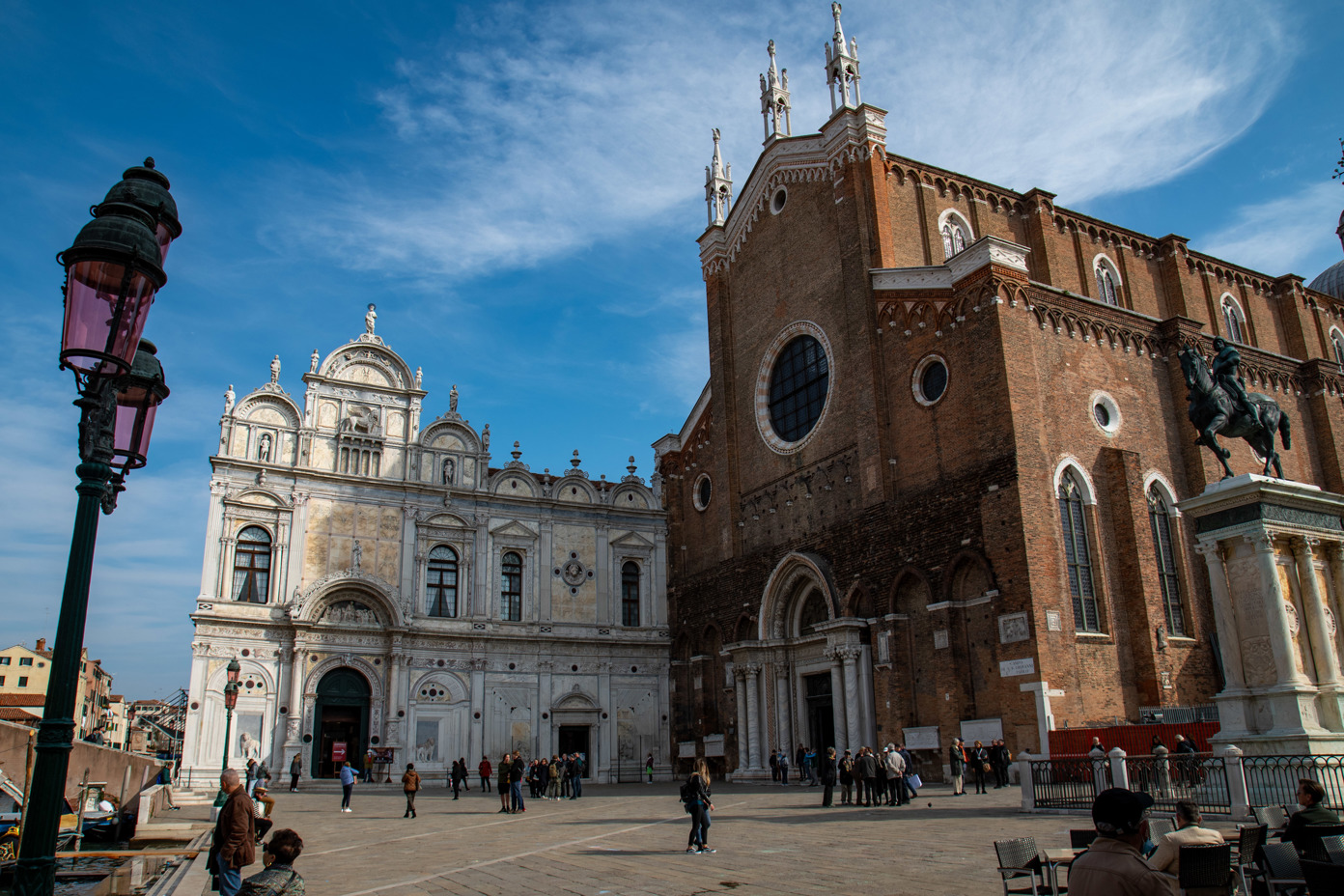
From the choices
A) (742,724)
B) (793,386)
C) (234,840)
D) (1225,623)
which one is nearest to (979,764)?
(1225,623)

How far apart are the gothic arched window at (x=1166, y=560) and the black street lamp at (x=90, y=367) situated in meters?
21.2

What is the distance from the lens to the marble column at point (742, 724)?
27078 millimetres

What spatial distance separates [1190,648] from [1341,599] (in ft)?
24.1

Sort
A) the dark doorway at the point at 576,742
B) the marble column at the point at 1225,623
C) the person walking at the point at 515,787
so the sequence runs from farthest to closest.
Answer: the dark doorway at the point at 576,742
the person walking at the point at 515,787
the marble column at the point at 1225,623

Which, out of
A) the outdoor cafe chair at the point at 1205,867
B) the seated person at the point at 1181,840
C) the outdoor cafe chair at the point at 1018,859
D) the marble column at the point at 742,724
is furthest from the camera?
the marble column at the point at 742,724

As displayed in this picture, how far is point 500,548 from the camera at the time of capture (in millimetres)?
32031

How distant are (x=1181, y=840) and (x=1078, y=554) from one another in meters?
15.9

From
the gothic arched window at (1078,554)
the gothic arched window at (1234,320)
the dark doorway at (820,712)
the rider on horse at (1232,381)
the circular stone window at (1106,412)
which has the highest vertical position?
the gothic arched window at (1234,320)

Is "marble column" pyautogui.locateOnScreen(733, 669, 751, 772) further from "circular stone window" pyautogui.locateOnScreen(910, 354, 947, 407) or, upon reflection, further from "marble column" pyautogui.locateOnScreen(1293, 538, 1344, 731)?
"marble column" pyautogui.locateOnScreen(1293, 538, 1344, 731)

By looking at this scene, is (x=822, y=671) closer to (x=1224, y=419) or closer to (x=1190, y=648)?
(x=1190, y=648)

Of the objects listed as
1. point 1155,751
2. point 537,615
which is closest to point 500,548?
point 537,615

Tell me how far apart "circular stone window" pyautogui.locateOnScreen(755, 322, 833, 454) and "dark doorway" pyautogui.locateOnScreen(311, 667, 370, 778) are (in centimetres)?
1424

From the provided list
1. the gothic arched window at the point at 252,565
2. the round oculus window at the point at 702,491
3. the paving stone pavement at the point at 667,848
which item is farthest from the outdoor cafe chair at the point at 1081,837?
the gothic arched window at the point at 252,565

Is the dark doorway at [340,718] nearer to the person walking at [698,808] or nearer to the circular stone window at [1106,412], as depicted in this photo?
the person walking at [698,808]
